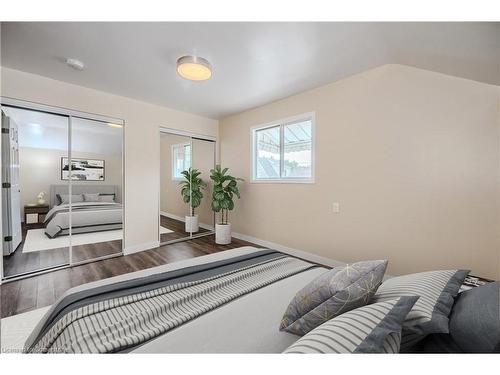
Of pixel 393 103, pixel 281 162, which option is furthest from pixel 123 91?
pixel 393 103

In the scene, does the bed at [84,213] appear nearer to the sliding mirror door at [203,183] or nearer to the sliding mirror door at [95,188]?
the sliding mirror door at [95,188]

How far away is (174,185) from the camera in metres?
4.14

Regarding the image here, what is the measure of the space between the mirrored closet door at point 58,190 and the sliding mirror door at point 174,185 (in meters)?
0.70

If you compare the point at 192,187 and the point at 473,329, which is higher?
the point at 192,187

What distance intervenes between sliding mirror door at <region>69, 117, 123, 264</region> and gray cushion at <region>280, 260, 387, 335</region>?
3.39m

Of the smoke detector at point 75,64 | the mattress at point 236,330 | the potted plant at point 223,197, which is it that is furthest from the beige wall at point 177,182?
the mattress at point 236,330

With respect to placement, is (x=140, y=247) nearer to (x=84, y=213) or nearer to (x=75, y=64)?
(x=84, y=213)

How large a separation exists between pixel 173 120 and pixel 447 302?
13.9 ft

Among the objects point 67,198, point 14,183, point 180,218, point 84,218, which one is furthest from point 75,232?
point 180,218

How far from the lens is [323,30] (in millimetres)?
1806

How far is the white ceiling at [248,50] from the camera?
168cm

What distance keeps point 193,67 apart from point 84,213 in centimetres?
267

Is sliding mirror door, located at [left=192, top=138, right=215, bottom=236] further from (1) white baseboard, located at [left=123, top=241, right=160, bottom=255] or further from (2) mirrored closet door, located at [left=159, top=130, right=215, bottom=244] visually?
(1) white baseboard, located at [left=123, top=241, right=160, bottom=255]

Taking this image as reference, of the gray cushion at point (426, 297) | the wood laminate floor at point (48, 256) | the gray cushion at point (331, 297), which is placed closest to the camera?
the gray cushion at point (426, 297)
